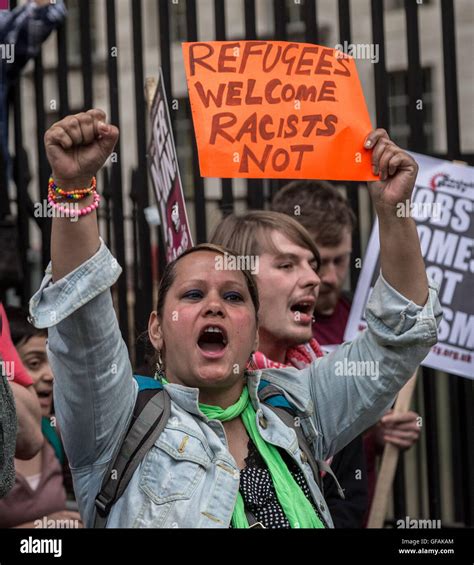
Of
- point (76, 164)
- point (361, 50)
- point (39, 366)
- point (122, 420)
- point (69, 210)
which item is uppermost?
point (361, 50)

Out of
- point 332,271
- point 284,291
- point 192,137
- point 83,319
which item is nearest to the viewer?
point 83,319

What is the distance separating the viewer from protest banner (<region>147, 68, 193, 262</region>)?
390cm

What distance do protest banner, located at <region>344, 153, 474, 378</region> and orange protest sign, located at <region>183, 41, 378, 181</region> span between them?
4.64 feet

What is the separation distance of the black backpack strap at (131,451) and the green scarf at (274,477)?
0.45 feet

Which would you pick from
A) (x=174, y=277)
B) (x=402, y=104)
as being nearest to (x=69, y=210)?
(x=174, y=277)

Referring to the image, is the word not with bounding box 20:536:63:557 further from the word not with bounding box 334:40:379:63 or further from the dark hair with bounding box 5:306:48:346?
the word not with bounding box 334:40:379:63

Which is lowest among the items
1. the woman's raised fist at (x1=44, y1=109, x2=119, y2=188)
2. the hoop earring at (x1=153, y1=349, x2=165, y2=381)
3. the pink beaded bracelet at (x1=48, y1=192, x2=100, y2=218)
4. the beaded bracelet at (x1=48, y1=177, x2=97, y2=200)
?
the hoop earring at (x1=153, y1=349, x2=165, y2=381)

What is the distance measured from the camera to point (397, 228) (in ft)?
9.68

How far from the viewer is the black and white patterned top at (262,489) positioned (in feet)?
8.77

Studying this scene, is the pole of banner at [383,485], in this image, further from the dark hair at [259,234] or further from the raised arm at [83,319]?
the raised arm at [83,319]

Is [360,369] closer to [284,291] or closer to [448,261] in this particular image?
[284,291]

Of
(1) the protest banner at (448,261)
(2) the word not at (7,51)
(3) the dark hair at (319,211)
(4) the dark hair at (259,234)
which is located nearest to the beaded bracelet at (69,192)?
(4) the dark hair at (259,234)

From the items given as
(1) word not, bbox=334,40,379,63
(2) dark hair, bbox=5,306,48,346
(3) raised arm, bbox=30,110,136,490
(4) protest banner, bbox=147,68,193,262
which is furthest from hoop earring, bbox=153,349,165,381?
(2) dark hair, bbox=5,306,48,346

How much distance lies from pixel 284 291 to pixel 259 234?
8.2 inches
